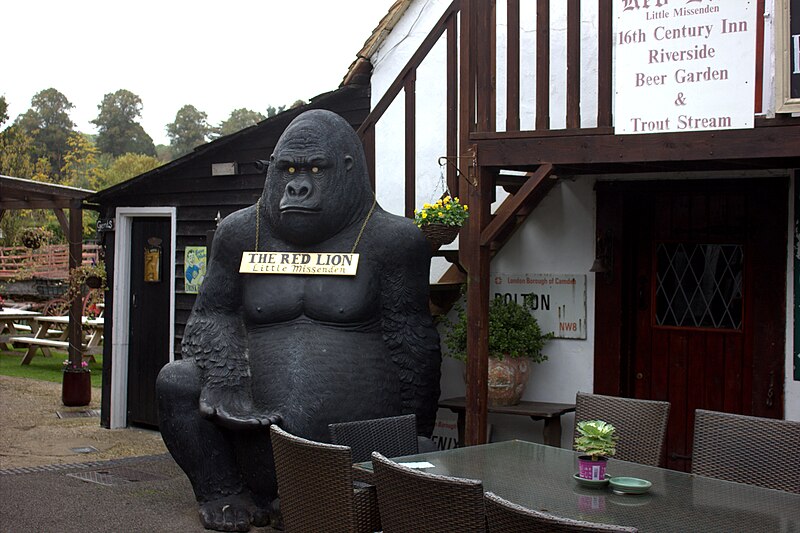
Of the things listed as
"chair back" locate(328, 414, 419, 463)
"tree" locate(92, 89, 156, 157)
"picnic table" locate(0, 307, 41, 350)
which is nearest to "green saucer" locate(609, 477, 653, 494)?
"chair back" locate(328, 414, 419, 463)

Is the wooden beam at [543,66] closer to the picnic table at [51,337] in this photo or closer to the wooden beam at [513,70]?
the wooden beam at [513,70]

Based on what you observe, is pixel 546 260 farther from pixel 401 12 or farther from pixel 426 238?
pixel 401 12

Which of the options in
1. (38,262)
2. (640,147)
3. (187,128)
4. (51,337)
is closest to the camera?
(640,147)

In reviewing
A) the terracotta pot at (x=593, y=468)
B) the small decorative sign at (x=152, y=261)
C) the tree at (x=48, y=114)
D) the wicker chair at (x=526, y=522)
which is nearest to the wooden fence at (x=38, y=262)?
the small decorative sign at (x=152, y=261)

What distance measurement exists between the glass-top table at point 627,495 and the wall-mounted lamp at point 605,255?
285cm

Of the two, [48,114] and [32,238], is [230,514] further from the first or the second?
[48,114]

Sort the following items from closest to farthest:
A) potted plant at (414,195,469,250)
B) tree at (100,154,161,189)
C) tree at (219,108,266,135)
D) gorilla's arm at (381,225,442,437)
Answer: gorilla's arm at (381,225,442,437) → potted plant at (414,195,469,250) → tree at (100,154,161,189) → tree at (219,108,266,135)

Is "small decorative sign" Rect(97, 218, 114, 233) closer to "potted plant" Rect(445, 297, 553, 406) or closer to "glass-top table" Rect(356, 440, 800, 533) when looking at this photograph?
"potted plant" Rect(445, 297, 553, 406)

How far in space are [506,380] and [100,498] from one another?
291 cm

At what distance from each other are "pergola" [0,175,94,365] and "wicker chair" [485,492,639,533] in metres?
8.57

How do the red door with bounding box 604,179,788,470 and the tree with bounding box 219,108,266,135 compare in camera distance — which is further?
the tree with bounding box 219,108,266,135

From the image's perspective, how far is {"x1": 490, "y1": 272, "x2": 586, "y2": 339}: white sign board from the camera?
767 cm

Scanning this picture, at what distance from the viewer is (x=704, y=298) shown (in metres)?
7.37

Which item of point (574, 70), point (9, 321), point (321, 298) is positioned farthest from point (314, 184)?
point (9, 321)
